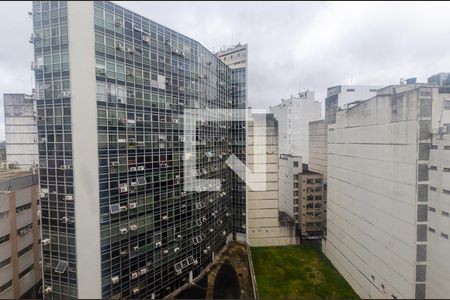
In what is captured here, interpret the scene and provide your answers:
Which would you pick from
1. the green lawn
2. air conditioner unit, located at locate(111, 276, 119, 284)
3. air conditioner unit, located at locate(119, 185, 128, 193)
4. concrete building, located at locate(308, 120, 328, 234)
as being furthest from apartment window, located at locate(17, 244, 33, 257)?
concrete building, located at locate(308, 120, 328, 234)

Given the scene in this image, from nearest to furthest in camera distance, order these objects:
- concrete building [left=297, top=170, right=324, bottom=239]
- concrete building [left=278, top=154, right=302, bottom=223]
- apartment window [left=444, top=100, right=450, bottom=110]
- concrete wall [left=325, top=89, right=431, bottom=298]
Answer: apartment window [left=444, top=100, right=450, bottom=110] → concrete wall [left=325, top=89, right=431, bottom=298] → concrete building [left=297, top=170, right=324, bottom=239] → concrete building [left=278, top=154, right=302, bottom=223]

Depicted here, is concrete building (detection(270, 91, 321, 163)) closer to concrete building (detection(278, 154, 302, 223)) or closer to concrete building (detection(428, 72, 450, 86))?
concrete building (detection(278, 154, 302, 223))

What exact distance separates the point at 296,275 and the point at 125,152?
789cm

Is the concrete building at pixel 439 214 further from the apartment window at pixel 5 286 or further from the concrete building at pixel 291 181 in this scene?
the apartment window at pixel 5 286

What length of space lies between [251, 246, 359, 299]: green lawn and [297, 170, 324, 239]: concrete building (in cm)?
180

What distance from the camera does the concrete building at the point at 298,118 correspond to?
19438 millimetres

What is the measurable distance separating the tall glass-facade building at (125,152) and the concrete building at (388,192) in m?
5.59

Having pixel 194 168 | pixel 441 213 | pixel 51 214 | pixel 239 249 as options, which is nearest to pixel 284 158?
pixel 239 249

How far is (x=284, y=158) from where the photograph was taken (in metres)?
12.9

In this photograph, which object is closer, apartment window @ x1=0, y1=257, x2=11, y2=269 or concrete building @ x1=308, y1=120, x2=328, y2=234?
apartment window @ x1=0, y1=257, x2=11, y2=269

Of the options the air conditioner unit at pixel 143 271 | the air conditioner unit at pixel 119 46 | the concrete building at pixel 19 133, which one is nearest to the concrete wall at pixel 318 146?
the air conditioner unit at pixel 143 271

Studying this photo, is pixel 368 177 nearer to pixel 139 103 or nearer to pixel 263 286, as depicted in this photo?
pixel 263 286

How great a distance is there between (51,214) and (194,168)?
13.2ft

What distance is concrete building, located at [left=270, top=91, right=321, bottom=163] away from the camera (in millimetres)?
19438
